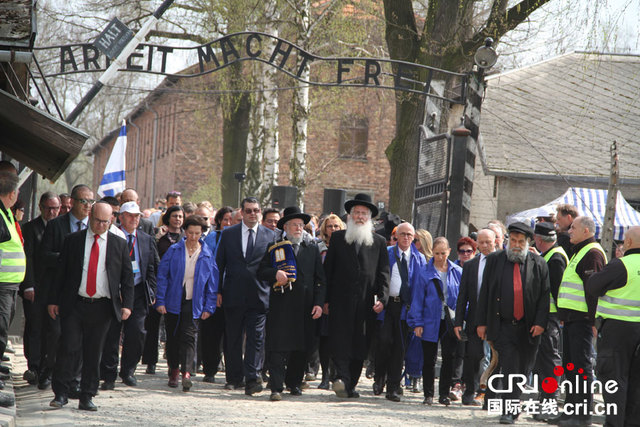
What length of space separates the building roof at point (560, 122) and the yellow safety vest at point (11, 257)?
711 inches

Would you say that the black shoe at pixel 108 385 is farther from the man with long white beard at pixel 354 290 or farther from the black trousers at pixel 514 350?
the black trousers at pixel 514 350

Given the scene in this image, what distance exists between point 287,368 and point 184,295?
1464mm

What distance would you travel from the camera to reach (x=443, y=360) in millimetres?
10602

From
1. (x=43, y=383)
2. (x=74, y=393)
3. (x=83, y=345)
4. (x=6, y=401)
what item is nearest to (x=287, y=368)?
(x=74, y=393)

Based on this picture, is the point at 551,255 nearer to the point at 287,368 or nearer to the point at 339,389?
the point at 339,389

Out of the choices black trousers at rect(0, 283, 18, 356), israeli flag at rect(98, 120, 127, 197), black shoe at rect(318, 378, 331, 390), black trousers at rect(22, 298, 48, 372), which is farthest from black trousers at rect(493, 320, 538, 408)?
israeli flag at rect(98, 120, 127, 197)

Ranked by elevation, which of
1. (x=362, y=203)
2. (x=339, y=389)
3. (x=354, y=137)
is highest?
(x=354, y=137)

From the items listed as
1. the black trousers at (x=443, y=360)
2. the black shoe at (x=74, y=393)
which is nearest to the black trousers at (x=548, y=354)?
the black trousers at (x=443, y=360)

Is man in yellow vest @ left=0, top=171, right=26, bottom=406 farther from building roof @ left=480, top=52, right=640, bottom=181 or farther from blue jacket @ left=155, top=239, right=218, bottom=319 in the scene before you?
building roof @ left=480, top=52, right=640, bottom=181

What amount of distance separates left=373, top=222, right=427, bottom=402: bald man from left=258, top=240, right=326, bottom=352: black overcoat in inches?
32.4

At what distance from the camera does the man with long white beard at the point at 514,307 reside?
30.7 feet

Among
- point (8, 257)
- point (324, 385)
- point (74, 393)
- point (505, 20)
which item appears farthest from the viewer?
point (505, 20)

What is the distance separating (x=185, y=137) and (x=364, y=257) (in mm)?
34903

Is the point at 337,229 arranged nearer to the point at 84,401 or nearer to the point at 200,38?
the point at 84,401
